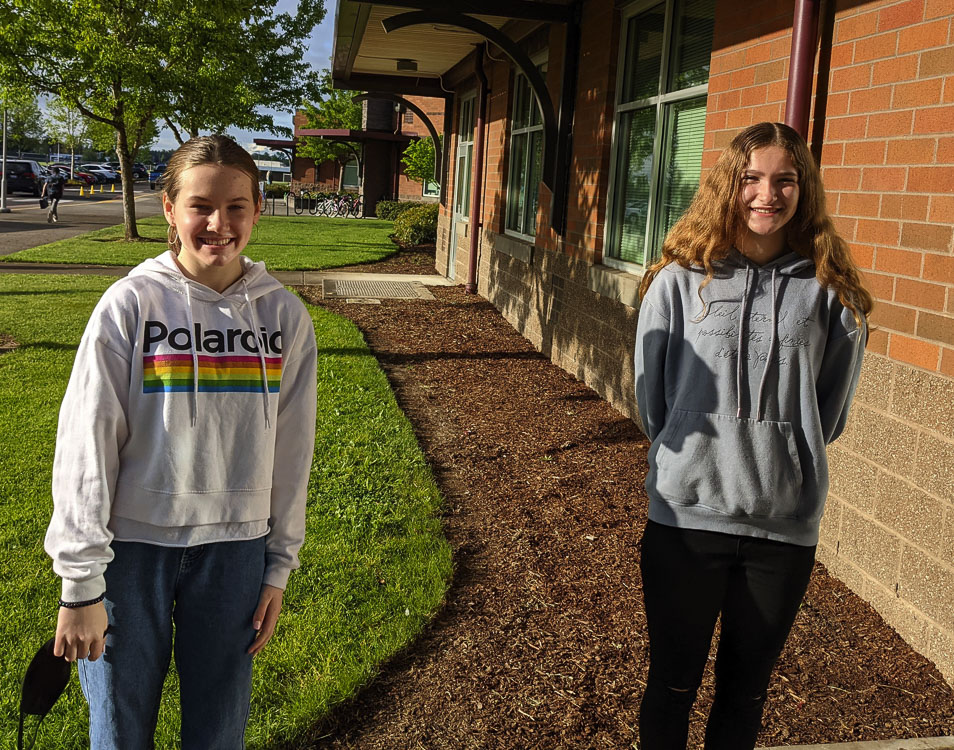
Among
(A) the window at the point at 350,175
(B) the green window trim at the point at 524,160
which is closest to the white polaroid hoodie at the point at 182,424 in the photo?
(B) the green window trim at the point at 524,160

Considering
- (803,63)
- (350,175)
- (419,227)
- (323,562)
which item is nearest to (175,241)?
(323,562)

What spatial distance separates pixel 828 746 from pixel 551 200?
6.93 meters

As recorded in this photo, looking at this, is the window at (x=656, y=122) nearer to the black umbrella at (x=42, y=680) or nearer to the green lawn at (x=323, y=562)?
the green lawn at (x=323, y=562)

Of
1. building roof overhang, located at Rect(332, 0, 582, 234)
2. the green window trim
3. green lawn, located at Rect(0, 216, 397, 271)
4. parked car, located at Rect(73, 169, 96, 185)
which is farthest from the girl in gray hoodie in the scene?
parked car, located at Rect(73, 169, 96, 185)

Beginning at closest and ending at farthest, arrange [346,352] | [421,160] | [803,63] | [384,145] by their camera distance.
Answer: [803,63] < [346,352] < [421,160] < [384,145]

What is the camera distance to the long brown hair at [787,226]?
237cm

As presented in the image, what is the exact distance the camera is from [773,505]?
2.32 meters

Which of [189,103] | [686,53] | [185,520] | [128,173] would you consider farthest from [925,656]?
[128,173]

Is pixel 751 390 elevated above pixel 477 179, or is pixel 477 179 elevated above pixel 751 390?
pixel 477 179

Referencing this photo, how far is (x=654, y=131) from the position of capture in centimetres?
704

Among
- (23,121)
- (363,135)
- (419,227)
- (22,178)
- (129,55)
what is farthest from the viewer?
(23,121)

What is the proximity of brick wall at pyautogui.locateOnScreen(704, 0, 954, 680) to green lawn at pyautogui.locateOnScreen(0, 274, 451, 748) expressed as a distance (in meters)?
1.87

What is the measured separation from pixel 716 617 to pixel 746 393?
578 mm

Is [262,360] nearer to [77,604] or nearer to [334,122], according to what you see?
[77,604]
